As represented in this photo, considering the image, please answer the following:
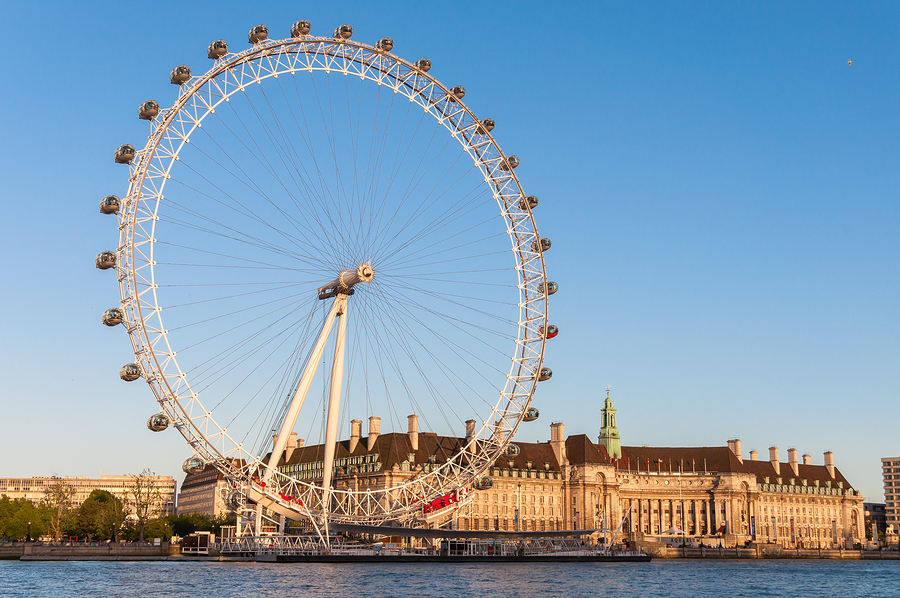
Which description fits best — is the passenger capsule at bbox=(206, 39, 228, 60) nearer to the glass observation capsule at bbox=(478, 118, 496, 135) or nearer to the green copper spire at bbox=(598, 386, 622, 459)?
the glass observation capsule at bbox=(478, 118, 496, 135)

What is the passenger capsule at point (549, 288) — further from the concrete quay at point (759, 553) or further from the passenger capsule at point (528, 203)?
the concrete quay at point (759, 553)

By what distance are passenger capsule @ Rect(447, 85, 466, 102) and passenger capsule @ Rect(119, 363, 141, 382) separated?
31.5 metres

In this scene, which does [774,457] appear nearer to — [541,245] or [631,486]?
[631,486]

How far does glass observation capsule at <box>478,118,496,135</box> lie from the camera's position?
262ft

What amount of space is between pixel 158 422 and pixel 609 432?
12365 centimetres

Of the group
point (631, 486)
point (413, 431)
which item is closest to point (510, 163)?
point (413, 431)

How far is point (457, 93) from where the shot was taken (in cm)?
7862

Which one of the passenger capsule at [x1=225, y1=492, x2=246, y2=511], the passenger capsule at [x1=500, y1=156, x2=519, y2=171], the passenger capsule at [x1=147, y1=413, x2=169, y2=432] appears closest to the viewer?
the passenger capsule at [x1=147, y1=413, x2=169, y2=432]

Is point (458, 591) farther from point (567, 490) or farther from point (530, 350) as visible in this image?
point (567, 490)

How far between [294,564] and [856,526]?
486 ft

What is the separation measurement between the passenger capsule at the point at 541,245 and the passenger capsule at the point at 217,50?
1191 inches

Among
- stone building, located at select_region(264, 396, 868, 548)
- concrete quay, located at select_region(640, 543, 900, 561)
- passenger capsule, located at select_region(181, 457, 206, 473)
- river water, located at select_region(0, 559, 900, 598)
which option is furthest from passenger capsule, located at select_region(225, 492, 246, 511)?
concrete quay, located at select_region(640, 543, 900, 561)

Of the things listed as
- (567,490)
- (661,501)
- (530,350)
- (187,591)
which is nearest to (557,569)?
(530,350)

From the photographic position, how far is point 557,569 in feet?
297
